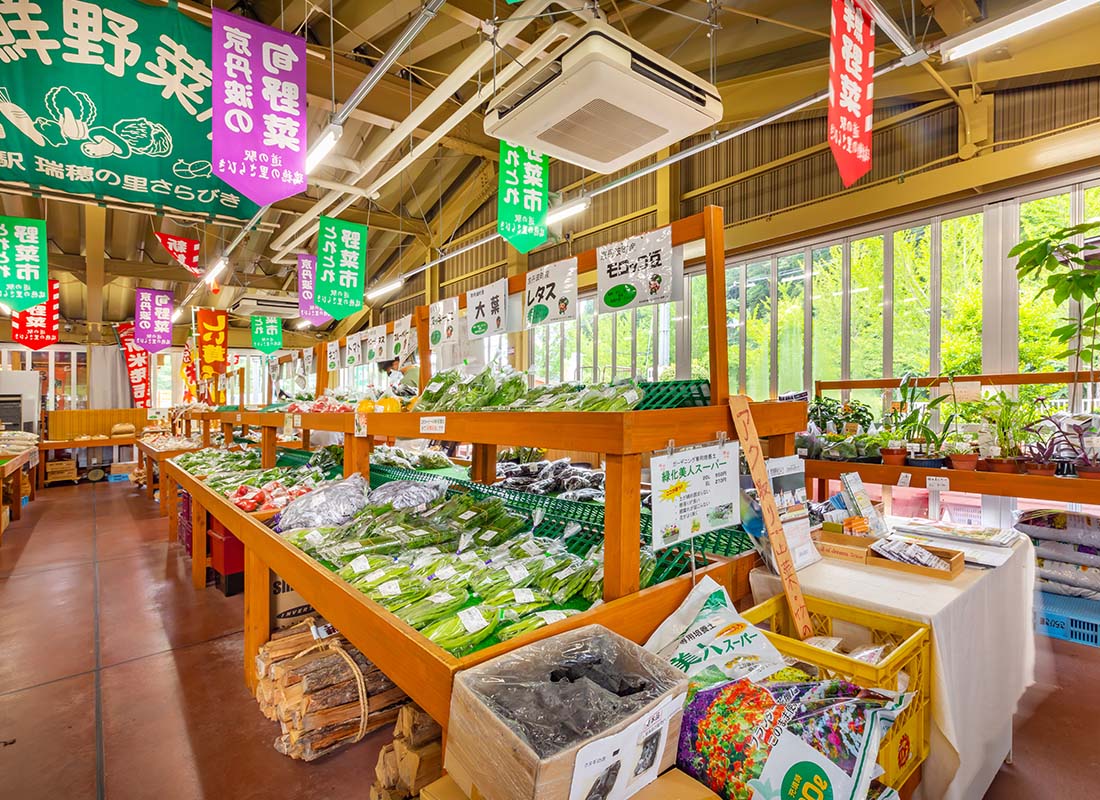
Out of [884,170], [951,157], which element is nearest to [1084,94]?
[951,157]

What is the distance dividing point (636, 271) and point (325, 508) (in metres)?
1.75

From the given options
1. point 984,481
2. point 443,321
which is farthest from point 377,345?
point 984,481

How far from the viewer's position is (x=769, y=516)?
155 cm

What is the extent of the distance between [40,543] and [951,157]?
10456 mm

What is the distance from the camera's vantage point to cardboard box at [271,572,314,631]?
2750mm

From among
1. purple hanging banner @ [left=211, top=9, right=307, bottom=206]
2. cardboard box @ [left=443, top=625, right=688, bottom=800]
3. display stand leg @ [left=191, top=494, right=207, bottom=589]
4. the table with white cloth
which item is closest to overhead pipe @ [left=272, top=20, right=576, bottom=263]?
purple hanging banner @ [left=211, top=9, right=307, bottom=206]

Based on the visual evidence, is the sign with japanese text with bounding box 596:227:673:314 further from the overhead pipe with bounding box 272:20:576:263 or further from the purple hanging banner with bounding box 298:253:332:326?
the purple hanging banner with bounding box 298:253:332:326

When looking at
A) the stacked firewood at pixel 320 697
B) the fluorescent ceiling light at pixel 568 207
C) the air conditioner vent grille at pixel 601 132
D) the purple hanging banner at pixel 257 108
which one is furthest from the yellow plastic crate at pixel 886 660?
the fluorescent ceiling light at pixel 568 207

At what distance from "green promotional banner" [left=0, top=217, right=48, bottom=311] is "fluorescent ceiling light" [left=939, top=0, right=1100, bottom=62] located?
9.91m

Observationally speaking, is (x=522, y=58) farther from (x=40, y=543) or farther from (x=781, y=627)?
(x=40, y=543)

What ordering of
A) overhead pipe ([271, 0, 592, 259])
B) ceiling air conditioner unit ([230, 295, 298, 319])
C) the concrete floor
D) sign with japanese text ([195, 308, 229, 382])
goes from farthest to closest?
1. ceiling air conditioner unit ([230, 295, 298, 319])
2. sign with japanese text ([195, 308, 229, 382])
3. overhead pipe ([271, 0, 592, 259])
4. the concrete floor

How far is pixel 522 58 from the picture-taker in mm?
4875

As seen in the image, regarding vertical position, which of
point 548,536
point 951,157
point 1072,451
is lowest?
point 548,536

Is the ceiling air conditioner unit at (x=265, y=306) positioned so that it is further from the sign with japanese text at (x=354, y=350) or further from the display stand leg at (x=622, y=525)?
the display stand leg at (x=622, y=525)
